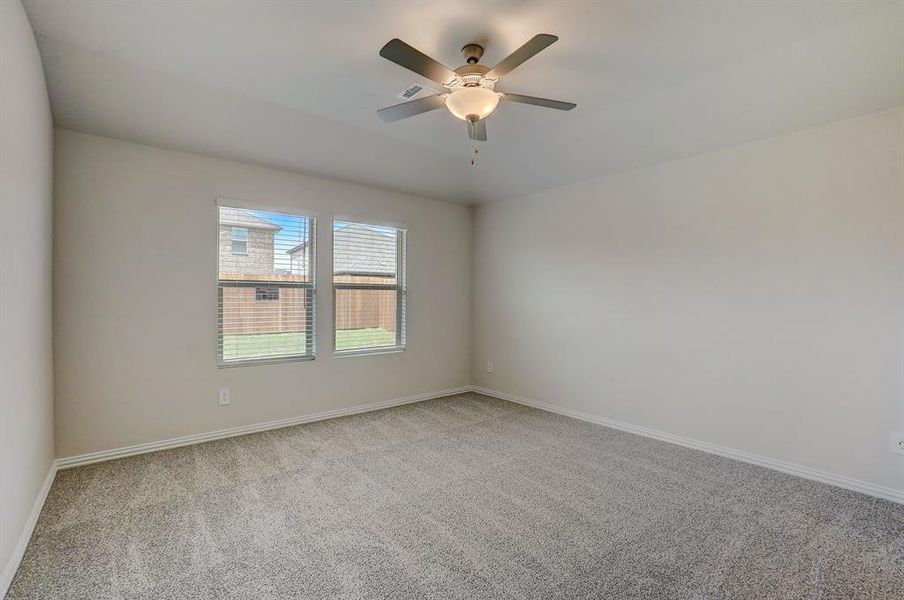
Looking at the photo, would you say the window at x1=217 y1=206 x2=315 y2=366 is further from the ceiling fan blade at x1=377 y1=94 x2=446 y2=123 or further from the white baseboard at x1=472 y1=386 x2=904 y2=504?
the white baseboard at x1=472 y1=386 x2=904 y2=504

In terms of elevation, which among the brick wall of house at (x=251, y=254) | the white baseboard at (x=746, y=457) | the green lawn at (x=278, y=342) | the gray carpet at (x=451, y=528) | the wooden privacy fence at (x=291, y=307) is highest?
the brick wall of house at (x=251, y=254)

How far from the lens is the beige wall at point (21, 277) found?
171cm

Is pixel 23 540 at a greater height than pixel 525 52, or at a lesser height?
lesser

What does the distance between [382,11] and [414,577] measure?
2603 millimetres

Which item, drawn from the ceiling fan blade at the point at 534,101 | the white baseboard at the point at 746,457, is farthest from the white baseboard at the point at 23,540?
the white baseboard at the point at 746,457

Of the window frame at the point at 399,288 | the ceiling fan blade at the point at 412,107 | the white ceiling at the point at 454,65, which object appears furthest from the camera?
the window frame at the point at 399,288

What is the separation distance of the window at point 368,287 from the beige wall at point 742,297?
146 centimetres

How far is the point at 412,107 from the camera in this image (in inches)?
93.5

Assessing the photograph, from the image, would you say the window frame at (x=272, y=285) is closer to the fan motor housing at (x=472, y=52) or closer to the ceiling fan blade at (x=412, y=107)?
the ceiling fan blade at (x=412, y=107)

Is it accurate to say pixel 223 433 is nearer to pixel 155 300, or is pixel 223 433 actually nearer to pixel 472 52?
pixel 155 300

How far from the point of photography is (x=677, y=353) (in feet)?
11.7

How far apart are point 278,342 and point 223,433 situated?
87 cm

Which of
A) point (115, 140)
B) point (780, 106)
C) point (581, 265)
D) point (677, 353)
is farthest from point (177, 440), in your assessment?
point (780, 106)

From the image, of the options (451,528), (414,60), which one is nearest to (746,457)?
(451,528)
